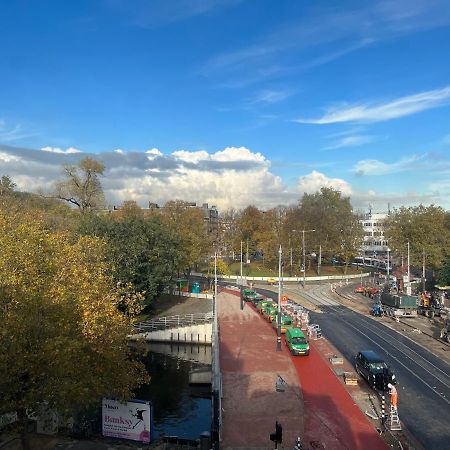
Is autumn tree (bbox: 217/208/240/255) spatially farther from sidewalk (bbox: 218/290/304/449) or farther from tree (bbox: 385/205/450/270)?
sidewalk (bbox: 218/290/304/449)

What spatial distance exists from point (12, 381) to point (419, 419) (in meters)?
18.9

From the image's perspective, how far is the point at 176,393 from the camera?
35562 millimetres

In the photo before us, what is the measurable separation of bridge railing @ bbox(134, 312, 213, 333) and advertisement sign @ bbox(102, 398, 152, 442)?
2719 centimetres

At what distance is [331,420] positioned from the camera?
2314 cm

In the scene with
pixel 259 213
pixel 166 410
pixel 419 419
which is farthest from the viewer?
pixel 259 213

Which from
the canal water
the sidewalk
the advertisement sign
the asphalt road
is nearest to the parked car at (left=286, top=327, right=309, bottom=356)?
the sidewalk

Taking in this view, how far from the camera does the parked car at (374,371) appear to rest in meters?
26.8

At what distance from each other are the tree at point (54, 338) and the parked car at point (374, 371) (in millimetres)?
13171

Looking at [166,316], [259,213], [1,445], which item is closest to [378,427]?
[1,445]

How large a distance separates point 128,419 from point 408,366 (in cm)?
1995

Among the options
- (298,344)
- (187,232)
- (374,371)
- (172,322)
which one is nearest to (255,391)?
(374,371)

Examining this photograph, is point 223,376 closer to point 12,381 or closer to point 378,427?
point 378,427

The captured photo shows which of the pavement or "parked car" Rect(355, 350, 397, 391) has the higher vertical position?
"parked car" Rect(355, 350, 397, 391)

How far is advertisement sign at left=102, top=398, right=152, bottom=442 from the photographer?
2188 centimetres
